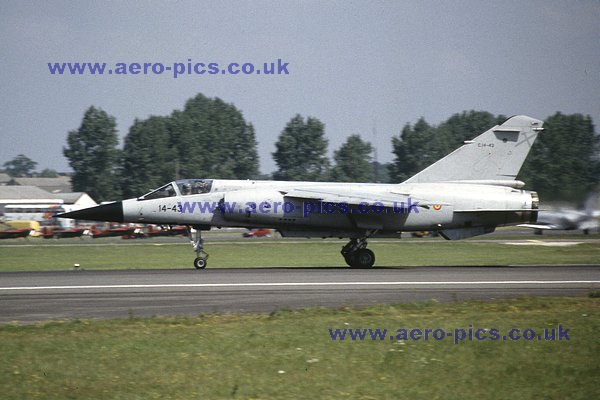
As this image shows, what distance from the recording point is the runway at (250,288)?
14.3 m

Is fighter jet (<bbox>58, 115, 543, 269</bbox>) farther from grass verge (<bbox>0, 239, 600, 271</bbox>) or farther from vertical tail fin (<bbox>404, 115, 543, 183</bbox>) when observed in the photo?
grass verge (<bbox>0, 239, 600, 271</bbox>)

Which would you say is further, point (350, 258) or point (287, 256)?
point (287, 256)

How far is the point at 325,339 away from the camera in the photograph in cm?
1092

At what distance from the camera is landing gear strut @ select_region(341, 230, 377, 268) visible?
23.2 metres

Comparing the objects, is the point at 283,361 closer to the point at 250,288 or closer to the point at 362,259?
the point at 250,288

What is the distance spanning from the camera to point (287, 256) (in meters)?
31.6

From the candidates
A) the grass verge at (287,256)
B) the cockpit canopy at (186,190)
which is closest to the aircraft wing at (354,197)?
the cockpit canopy at (186,190)

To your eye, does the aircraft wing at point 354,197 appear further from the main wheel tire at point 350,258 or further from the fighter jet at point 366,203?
the main wheel tire at point 350,258

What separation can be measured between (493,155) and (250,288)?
34.1ft

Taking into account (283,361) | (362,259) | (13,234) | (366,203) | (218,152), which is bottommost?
(283,361)

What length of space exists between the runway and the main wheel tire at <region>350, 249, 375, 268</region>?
1.09 metres

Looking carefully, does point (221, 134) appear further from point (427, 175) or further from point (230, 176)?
point (427, 175)

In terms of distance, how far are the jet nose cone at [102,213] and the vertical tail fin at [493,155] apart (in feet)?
32.4

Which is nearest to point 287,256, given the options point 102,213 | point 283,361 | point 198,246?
point 198,246
